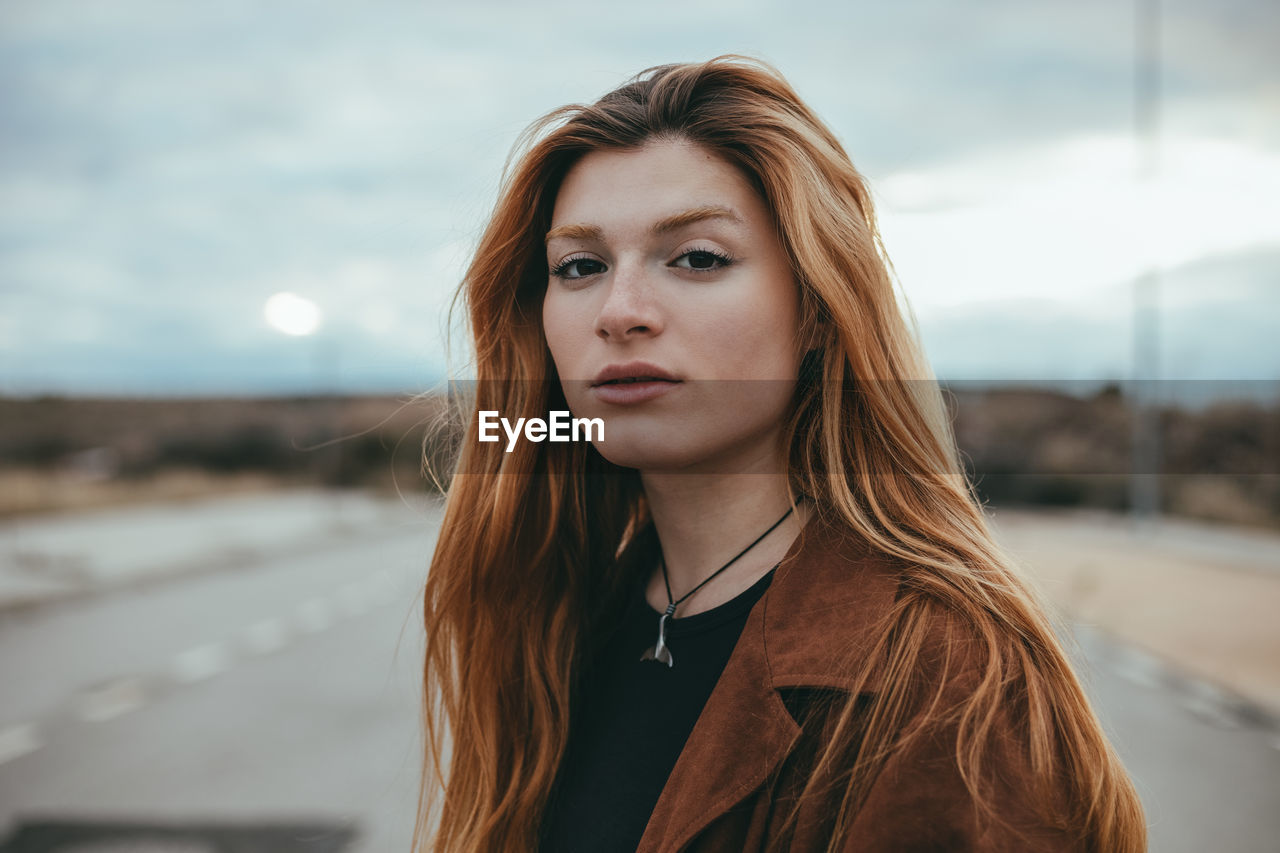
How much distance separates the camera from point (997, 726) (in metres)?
1.11

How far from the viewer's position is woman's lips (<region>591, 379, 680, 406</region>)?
1513 mm

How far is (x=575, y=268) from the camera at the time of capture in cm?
168

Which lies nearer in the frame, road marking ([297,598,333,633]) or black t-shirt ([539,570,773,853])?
black t-shirt ([539,570,773,853])

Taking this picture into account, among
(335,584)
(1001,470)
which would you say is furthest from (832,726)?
(1001,470)

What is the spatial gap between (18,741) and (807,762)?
6915 mm

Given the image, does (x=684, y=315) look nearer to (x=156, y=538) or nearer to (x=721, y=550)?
(x=721, y=550)

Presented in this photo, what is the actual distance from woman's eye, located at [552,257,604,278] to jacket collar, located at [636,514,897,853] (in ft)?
2.16

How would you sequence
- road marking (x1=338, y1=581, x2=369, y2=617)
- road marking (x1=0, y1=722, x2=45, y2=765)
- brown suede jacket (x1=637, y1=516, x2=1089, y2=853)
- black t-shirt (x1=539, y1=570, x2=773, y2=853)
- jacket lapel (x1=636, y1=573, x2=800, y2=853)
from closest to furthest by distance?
brown suede jacket (x1=637, y1=516, x2=1089, y2=853) < jacket lapel (x1=636, y1=573, x2=800, y2=853) < black t-shirt (x1=539, y1=570, x2=773, y2=853) < road marking (x1=0, y1=722, x2=45, y2=765) < road marking (x1=338, y1=581, x2=369, y2=617)

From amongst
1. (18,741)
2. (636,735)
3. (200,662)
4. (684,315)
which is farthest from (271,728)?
(684,315)

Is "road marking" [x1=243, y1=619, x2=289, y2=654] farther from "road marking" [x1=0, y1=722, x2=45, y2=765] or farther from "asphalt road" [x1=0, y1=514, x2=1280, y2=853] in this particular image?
Answer: "road marking" [x1=0, y1=722, x2=45, y2=765]

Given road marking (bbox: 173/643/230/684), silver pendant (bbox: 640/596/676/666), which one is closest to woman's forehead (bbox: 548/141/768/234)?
silver pendant (bbox: 640/596/676/666)

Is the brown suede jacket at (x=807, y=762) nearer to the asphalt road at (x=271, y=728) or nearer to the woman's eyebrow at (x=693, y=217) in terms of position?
the woman's eyebrow at (x=693, y=217)

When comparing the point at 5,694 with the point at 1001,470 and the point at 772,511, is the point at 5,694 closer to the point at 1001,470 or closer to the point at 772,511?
the point at 772,511

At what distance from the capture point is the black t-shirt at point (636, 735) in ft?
4.91
